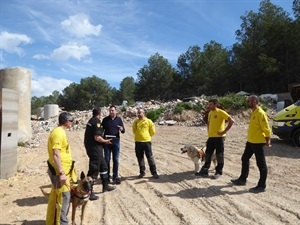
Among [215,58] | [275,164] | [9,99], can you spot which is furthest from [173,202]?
[215,58]

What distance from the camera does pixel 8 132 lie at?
324 inches

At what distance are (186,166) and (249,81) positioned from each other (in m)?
36.8

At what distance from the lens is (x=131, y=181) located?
7.46 m

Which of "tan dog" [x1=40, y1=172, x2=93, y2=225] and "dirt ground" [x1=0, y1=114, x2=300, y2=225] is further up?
"tan dog" [x1=40, y1=172, x2=93, y2=225]

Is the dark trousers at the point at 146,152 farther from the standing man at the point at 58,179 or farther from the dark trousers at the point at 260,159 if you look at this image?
the standing man at the point at 58,179

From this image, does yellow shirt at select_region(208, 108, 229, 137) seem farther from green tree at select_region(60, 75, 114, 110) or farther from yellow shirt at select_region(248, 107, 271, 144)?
green tree at select_region(60, 75, 114, 110)

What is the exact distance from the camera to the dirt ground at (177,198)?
16.5 ft

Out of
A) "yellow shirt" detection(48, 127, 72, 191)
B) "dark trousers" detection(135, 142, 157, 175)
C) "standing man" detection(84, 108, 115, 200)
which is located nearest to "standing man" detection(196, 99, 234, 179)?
"dark trousers" detection(135, 142, 157, 175)

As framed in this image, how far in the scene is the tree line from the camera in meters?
38.2

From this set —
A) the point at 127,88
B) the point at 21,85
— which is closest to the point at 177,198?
the point at 21,85

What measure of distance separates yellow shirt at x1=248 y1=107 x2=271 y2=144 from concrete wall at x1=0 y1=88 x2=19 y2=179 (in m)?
6.06

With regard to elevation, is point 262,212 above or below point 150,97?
below

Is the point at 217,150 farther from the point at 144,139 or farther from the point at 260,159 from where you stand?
the point at 144,139

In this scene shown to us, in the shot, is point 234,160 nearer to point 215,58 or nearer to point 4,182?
point 4,182
